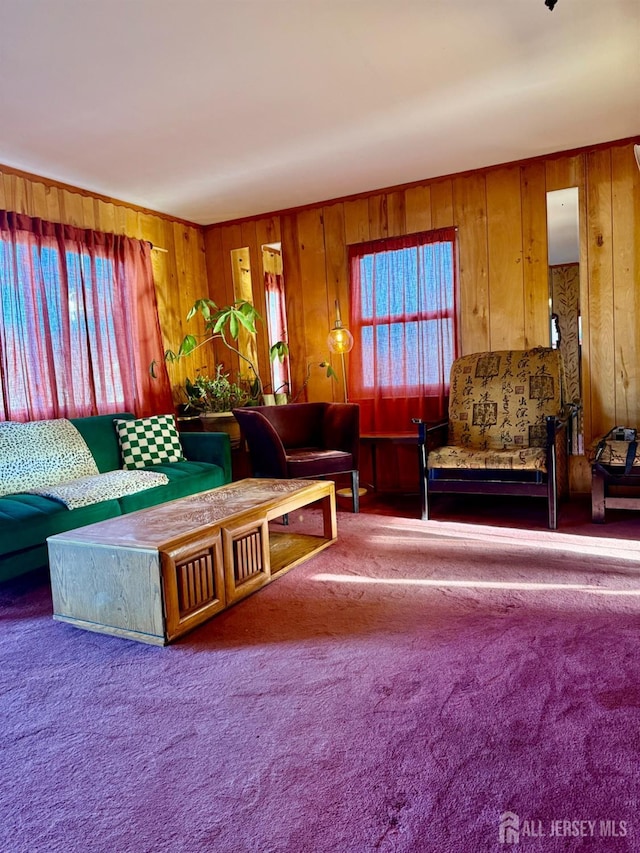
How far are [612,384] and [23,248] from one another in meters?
3.82

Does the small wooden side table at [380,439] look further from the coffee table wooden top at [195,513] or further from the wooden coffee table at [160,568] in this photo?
the wooden coffee table at [160,568]

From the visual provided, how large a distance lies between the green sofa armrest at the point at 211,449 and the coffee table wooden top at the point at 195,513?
671 mm

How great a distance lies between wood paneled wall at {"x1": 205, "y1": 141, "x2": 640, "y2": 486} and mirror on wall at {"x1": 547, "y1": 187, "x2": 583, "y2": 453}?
5 centimetres

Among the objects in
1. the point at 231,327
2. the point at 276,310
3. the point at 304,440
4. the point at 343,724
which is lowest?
the point at 343,724

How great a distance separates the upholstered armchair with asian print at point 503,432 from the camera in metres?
3.24

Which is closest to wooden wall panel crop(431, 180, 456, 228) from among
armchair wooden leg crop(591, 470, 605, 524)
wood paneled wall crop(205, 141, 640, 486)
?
wood paneled wall crop(205, 141, 640, 486)

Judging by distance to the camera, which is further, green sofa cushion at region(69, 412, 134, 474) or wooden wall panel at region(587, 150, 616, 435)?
wooden wall panel at region(587, 150, 616, 435)

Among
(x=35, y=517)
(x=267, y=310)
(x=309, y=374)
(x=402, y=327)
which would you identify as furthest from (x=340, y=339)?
(x=35, y=517)

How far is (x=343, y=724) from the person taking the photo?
151cm

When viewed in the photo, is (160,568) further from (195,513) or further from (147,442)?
(147,442)

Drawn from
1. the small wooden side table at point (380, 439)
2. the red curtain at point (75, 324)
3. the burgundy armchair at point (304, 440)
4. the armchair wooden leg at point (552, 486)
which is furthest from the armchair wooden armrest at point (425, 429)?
the red curtain at point (75, 324)

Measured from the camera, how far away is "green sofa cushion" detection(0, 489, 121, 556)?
8.00 ft

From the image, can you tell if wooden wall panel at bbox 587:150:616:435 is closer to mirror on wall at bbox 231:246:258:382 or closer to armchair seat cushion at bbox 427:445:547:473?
armchair seat cushion at bbox 427:445:547:473

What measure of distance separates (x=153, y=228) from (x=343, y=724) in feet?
13.5
